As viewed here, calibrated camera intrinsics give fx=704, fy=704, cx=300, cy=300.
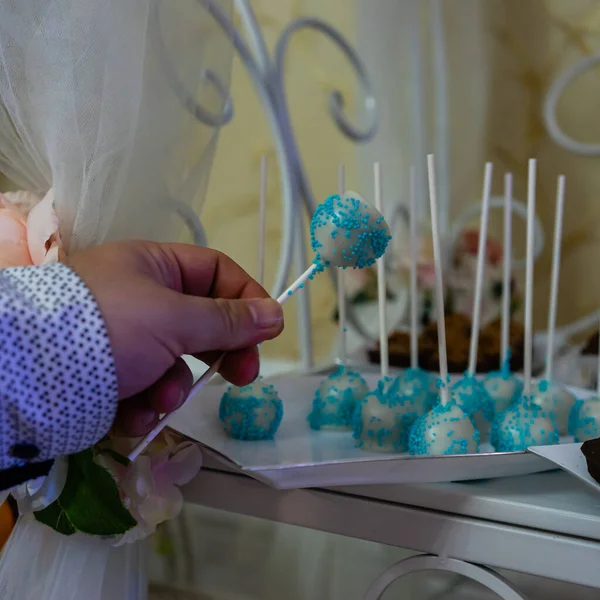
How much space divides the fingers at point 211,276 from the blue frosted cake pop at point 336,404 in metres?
0.18

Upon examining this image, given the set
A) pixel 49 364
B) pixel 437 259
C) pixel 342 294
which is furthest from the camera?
pixel 342 294

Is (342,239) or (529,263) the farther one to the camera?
(529,263)

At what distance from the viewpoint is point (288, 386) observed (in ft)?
2.44

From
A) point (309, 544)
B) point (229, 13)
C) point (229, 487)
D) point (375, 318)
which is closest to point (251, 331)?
point (229, 487)

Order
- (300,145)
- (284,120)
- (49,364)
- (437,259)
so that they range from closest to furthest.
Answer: (49,364) < (437,259) < (284,120) < (300,145)

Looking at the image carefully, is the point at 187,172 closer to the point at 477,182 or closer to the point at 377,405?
the point at 377,405

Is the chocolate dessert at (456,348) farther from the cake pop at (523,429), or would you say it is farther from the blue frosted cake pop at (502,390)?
the cake pop at (523,429)

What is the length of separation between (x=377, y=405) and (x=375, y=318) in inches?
24.5

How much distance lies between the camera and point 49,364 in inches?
14.3

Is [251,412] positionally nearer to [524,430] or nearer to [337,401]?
[337,401]

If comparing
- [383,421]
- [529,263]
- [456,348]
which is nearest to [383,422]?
[383,421]

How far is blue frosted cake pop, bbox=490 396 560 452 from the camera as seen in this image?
0.56 metres

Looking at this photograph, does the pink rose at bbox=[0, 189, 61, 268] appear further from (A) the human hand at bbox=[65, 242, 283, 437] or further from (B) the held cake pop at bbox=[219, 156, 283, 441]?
(B) the held cake pop at bbox=[219, 156, 283, 441]

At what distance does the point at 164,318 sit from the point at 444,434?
25 cm
